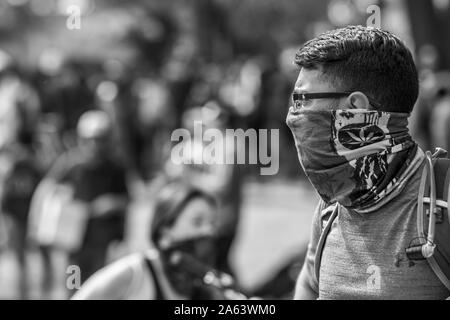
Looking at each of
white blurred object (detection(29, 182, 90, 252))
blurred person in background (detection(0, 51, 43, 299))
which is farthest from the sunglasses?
blurred person in background (detection(0, 51, 43, 299))

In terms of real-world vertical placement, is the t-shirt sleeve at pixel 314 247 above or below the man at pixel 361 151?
below

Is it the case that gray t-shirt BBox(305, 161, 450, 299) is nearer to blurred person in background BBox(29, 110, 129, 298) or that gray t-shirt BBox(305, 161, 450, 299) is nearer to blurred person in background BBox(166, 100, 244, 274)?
blurred person in background BBox(166, 100, 244, 274)

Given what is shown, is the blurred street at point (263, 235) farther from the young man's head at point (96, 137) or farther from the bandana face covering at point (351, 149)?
the bandana face covering at point (351, 149)

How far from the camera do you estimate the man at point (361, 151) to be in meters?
2.24

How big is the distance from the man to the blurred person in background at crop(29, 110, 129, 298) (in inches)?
195

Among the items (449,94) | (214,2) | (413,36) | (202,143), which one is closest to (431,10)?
(413,36)

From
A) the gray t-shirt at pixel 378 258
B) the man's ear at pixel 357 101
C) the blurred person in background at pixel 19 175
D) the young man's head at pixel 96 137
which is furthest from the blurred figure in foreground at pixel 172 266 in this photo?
the blurred person in background at pixel 19 175

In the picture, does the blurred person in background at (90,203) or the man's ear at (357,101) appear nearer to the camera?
the man's ear at (357,101)

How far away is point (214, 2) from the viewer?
19.5 meters

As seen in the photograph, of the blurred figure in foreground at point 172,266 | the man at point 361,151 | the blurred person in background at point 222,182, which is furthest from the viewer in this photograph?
the blurred person in background at point 222,182

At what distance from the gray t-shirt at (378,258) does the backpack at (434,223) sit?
0.09 ft
